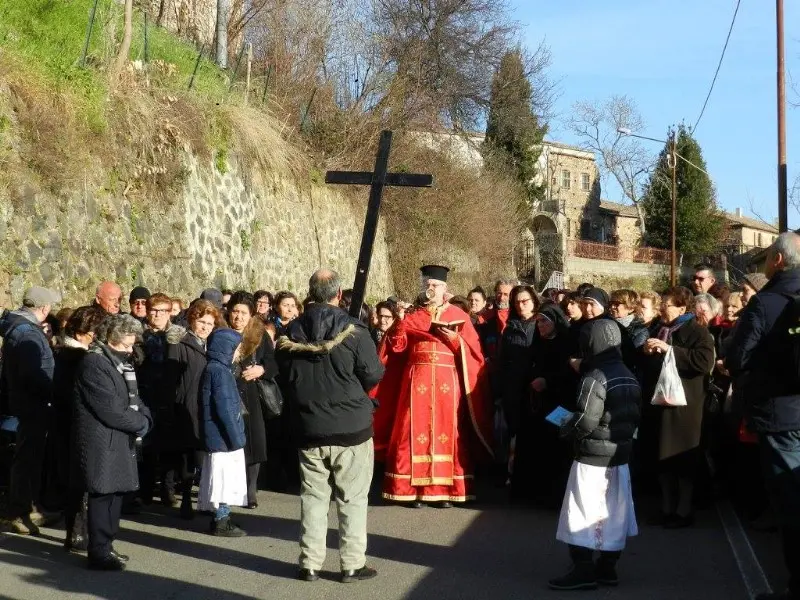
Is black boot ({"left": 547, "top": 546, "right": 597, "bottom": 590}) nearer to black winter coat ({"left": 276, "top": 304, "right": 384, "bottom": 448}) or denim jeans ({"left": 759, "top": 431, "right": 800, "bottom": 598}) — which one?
denim jeans ({"left": 759, "top": 431, "right": 800, "bottom": 598})

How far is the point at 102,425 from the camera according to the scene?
7055 mm

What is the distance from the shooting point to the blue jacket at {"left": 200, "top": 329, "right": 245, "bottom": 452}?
26.5ft

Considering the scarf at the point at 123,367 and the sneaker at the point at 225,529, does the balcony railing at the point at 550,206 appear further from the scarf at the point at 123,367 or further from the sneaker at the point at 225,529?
the scarf at the point at 123,367

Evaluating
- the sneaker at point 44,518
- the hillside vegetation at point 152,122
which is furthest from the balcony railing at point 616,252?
the sneaker at point 44,518

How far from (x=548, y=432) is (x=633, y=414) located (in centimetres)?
301

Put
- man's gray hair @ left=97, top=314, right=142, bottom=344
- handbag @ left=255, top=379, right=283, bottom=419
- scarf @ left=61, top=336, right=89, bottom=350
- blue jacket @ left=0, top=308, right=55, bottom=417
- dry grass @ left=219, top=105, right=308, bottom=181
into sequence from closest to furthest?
man's gray hair @ left=97, top=314, right=142, bottom=344 → scarf @ left=61, top=336, right=89, bottom=350 → blue jacket @ left=0, top=308, right=55, bottom=417 → handbag @ left=255, top=379, right=283, bottom=419 → dry grass @ left=219, top=105, right=308, bottom=181

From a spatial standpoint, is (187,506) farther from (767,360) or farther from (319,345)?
(767,360)

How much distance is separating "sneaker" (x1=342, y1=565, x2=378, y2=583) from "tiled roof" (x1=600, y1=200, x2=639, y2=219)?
66659 mm

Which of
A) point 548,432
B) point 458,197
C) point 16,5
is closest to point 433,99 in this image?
point 458,197

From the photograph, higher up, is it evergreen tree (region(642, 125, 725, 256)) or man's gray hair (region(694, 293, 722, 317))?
evergreen tree (region(642, 125, 725, 256))

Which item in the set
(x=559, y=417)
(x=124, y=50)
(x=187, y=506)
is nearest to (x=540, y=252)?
(x=124, y=50)

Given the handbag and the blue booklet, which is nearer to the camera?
the blue booklet

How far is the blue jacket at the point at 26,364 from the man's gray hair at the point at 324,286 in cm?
251

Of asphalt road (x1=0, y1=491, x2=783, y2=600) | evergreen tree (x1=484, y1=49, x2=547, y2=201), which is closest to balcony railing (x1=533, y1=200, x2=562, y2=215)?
evergreen tree (x1=484, y1=49, x2=547, y2=201)
